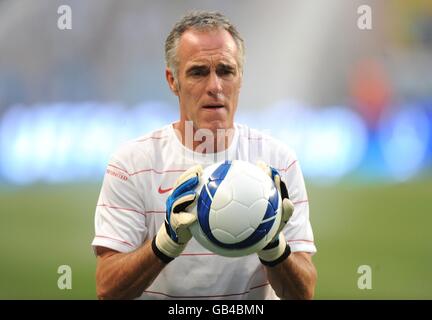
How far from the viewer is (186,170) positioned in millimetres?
2283

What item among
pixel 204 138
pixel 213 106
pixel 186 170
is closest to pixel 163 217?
pixel 186 170

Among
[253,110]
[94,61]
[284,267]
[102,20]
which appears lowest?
[284,267]

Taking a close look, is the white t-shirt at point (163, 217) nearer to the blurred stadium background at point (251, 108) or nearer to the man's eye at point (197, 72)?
the man's eye at point (197, 72)

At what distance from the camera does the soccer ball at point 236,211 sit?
184 centimetres

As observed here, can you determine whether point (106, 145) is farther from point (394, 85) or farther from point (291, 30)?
point (394, 85)

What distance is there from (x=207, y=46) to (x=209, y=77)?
4.7 inches

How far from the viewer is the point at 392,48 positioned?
3.82 metres

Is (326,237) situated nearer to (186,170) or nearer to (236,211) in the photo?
(186,170)

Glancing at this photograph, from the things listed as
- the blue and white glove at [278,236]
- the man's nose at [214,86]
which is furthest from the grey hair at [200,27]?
the blue and white glove at [278,236]

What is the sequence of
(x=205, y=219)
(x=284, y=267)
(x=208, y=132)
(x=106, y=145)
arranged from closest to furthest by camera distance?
(x=205, y=219) → (x=284, y=267) → (x=208, y=132) → (x=106, y=145)

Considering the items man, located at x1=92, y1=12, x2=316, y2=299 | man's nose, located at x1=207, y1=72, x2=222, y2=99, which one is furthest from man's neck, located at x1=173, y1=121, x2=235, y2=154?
man's nose, located at x1=207, y1=72, x2=222, y2=99

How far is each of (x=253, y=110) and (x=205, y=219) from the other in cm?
196

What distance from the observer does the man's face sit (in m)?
2.35
